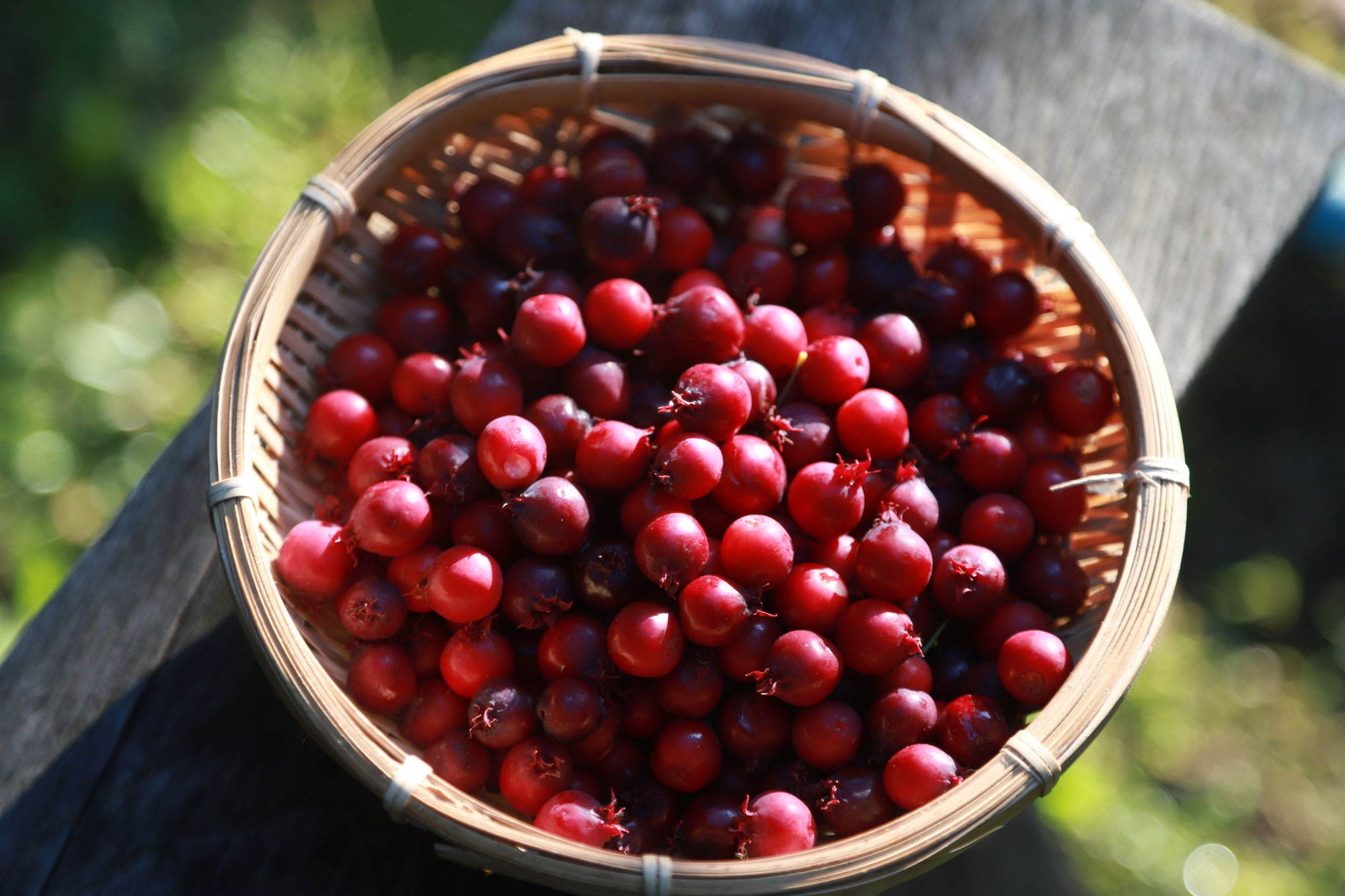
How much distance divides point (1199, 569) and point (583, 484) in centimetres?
187

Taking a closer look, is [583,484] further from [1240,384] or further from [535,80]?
[1240,384]

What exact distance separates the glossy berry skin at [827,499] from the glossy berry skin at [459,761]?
47 cm

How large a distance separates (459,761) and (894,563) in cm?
54

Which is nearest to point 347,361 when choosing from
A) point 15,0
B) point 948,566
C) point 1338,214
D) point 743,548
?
point 743,548

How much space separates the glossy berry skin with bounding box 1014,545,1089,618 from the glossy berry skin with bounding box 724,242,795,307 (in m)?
0.51

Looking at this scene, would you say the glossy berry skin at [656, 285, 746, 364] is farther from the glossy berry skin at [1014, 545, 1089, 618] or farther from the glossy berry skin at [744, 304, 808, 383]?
the glossy berry skin at [1014, 545, 1089, 618]

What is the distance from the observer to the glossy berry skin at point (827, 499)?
117cm

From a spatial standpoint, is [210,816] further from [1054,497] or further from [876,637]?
[1054,497]

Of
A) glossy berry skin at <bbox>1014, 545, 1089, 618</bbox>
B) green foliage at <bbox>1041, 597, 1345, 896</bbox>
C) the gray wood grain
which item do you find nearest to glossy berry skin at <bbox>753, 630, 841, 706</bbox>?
glossy berry skin at <bbox>1014, 545, 1089, 618</bbox>

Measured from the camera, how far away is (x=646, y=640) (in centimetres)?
109

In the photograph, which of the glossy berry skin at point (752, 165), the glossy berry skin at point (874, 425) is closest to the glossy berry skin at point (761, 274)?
the glossy berry skin at point (752, 165)

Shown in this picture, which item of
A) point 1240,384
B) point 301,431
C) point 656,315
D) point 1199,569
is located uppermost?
point 656,315

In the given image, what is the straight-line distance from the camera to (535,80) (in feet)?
4.47

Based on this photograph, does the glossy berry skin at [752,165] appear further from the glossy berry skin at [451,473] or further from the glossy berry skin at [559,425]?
the glossy berry skin at [451,473]
